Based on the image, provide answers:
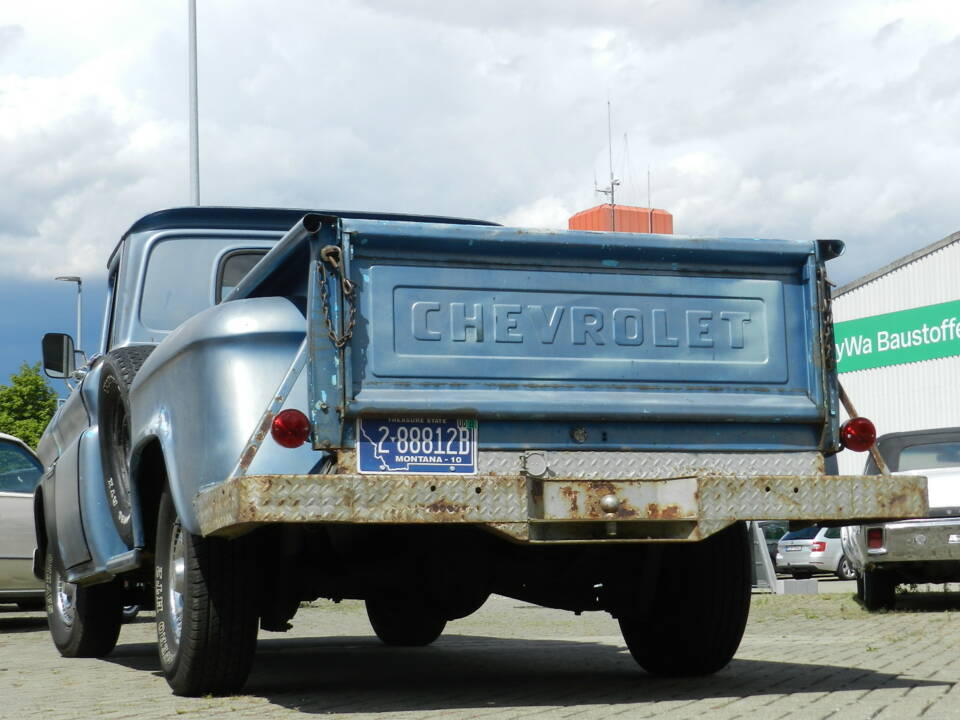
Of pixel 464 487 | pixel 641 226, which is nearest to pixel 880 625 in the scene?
pixel 464 487

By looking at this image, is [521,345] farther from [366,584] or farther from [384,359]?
[366,584]

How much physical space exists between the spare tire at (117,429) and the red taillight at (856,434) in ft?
10.4

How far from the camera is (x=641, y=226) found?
5225 centimetres

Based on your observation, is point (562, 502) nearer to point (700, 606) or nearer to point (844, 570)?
point (700, 606)

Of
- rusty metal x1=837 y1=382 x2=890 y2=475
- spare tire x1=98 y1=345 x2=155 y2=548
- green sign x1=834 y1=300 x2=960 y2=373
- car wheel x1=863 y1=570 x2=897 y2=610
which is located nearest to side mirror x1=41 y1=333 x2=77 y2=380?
spare tire x1=98 y1=345 x2=155 y2=548

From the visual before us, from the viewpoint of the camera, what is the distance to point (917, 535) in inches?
477

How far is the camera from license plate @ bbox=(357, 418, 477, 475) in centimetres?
525

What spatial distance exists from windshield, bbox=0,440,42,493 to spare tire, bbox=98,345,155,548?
612 centimetres

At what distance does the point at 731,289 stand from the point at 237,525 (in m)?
2.16

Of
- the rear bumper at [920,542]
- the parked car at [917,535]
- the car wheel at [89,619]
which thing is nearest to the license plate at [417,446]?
the car wheel at [89,619]

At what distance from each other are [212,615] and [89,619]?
10.5 feet

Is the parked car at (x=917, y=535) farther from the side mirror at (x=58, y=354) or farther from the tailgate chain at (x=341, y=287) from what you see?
the tailgate chain at (x=341, y=287)

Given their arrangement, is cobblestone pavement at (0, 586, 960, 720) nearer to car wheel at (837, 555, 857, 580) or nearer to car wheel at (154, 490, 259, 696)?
car wheel at (154, 490, 259, 696)

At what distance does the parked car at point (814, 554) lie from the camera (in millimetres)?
29828
